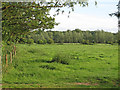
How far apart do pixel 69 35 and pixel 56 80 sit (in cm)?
6544

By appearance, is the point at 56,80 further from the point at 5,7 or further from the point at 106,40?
the point at 106,40

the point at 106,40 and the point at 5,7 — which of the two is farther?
the point at 106,40

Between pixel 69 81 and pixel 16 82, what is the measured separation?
129 inches

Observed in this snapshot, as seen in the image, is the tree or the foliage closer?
the tree

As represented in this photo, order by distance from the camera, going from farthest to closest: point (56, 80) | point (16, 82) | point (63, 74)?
point (63, 74)
point (56, 80)
point (16, 82)

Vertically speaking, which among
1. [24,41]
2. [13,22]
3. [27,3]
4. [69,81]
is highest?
[27,3]

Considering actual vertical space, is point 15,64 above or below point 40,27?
below

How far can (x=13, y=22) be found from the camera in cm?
933

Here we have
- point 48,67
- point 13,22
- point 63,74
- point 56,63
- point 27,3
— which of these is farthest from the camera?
point 56,63

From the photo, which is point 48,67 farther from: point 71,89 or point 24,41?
point 71,89

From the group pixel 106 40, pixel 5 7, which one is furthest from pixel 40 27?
pixel 106 40

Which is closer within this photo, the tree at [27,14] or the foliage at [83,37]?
the tree at [27,14]

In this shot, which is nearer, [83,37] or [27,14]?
[27,14]

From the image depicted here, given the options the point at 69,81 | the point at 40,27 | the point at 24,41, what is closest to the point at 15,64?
the point at 24,41
